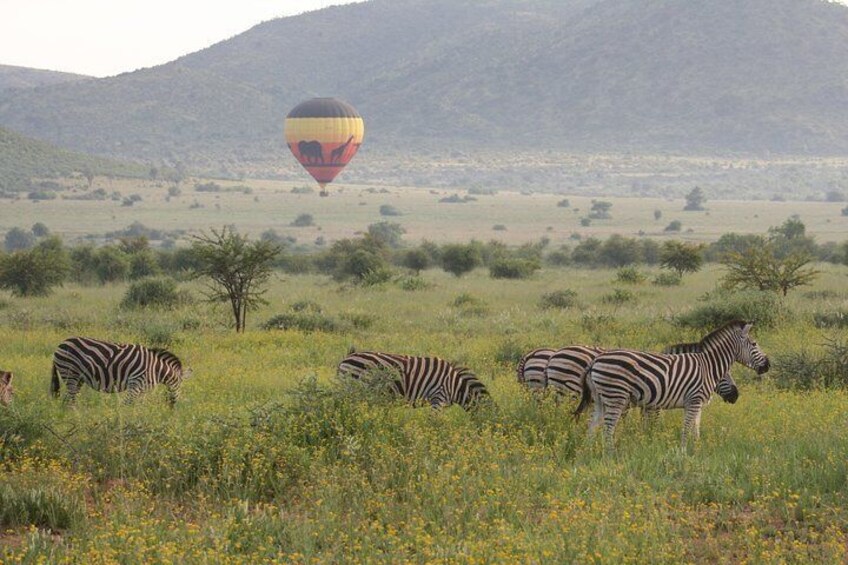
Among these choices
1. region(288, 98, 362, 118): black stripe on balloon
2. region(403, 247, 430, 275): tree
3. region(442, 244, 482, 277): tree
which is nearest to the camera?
region(442, 244, 482, 277): tree

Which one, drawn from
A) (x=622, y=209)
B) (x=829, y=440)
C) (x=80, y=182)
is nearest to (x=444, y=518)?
(x=829, y=440)

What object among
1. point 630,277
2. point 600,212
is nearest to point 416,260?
point 630,277

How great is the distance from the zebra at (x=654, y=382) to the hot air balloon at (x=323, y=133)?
8860 cm

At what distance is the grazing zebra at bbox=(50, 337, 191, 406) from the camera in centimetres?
1405

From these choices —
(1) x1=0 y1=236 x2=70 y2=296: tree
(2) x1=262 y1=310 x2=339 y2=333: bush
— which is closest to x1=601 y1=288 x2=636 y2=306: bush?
(2) x1=262 y1=310 x2=339 y2=333: bush

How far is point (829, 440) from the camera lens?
11133 millimetres

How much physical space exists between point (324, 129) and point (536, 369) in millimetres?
89154

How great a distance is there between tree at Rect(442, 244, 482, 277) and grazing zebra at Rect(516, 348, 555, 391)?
3485cm

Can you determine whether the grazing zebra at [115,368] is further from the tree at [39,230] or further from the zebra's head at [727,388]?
the tree at [39,230]

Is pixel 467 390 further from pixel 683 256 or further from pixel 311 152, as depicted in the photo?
pixel 311 152

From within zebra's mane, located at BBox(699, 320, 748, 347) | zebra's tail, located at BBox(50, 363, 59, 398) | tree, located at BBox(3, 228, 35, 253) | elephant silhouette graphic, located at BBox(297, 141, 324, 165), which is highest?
elephant silhouette graphic, located at BBox(297, 141, 324, 165)

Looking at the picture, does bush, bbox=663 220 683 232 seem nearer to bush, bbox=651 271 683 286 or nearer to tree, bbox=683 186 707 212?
tree, bbox=683 186 707 212

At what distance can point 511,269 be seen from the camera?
4584cm

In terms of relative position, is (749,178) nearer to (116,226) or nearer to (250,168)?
(250,168)
